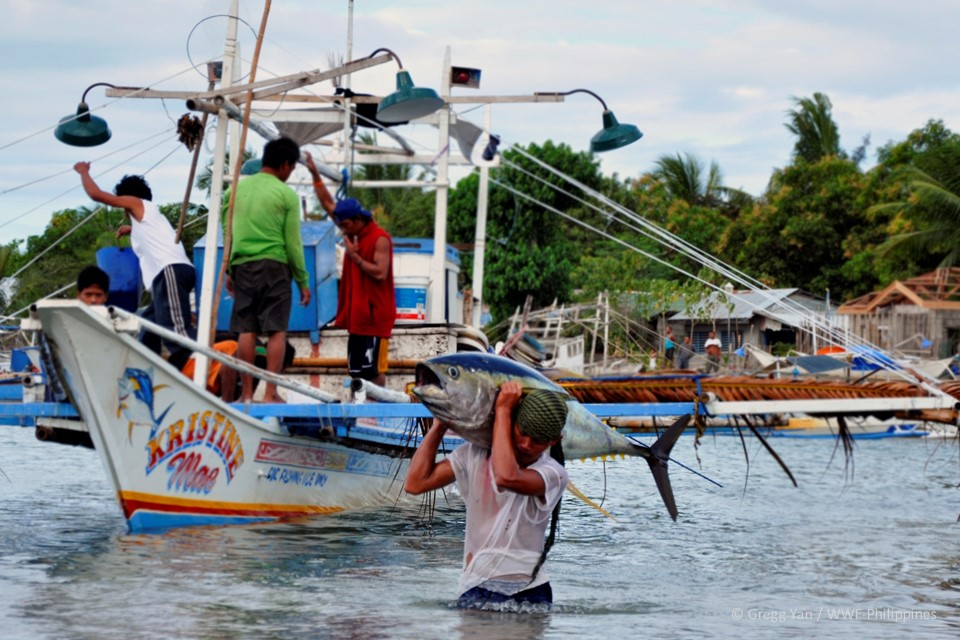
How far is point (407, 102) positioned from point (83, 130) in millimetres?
2791

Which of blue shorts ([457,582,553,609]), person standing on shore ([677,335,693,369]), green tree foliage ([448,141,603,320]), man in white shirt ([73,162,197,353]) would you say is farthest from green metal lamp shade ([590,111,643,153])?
green tree foliage ([448,141,603,320])

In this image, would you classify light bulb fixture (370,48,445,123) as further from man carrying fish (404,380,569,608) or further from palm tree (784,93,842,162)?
palm tree (784,93,842,162)

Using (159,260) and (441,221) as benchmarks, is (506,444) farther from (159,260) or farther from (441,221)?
(441,221)

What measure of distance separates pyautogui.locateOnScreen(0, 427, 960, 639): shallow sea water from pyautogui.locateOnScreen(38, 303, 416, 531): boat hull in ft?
0.77

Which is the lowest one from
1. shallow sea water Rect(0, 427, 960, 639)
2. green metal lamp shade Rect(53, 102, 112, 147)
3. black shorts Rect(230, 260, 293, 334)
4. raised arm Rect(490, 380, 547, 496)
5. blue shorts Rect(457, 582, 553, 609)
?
shallow sea water Rect(0, 427, 960, 639)

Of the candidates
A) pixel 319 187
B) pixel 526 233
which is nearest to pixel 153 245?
pixel 319 187

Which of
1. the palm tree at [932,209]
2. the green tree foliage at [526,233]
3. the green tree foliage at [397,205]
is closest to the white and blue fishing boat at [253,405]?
the palm tree at [932,209]

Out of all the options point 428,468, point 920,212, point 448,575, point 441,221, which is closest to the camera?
point 428,468

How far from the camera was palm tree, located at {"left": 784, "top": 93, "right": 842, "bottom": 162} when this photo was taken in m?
47.0

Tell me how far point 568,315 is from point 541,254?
131 inches

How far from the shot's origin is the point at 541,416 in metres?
5.03

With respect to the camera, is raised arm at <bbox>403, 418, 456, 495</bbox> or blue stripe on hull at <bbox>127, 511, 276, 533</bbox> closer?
raised arm at <bbox>403, 418, 456, 495</bbox>

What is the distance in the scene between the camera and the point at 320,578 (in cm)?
785

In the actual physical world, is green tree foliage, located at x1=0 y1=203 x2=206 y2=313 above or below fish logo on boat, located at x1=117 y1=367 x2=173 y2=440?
above
